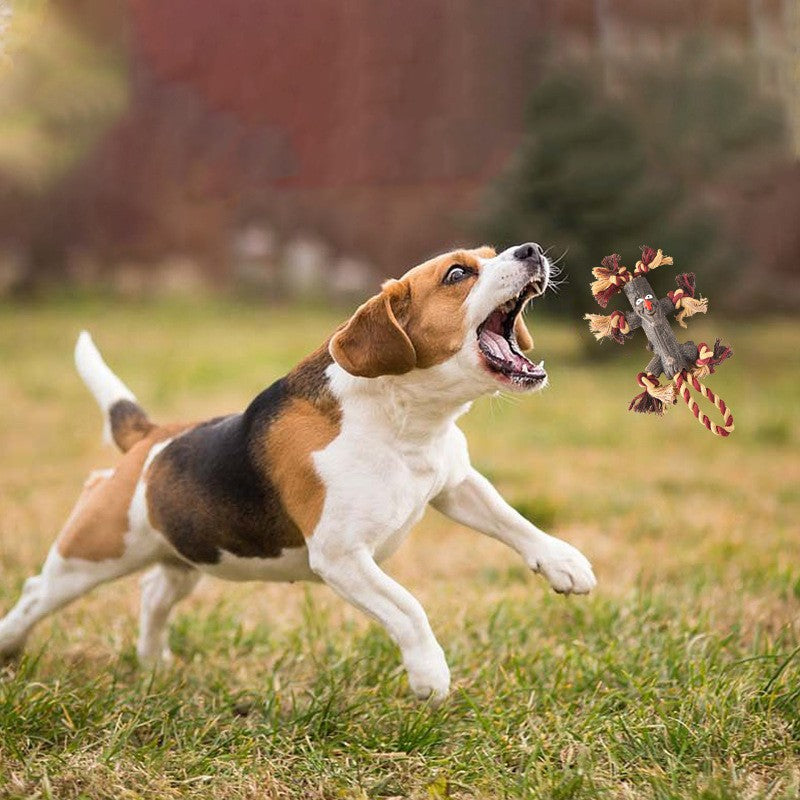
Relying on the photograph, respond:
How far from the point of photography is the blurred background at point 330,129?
41.4 feet

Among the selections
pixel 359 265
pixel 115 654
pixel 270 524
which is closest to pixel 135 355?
pixel 359 265

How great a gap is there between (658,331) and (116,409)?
1.88m

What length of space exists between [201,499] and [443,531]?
2741 millimetres

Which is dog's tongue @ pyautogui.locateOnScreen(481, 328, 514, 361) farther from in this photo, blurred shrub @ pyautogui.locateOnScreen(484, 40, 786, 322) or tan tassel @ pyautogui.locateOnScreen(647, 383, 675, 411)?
blurred shrub @ pyautogui.locateOnScreen(484, 40, 786, 322)

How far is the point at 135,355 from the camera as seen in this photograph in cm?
1112

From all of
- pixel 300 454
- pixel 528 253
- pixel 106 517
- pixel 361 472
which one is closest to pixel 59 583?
pixel 106 517

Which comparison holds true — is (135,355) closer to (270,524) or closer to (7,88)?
(7,88)

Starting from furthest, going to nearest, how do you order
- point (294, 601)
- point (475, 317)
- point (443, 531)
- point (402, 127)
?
point (402, 127)
point (443, 531)
point (294, 601)
point (475, 317)

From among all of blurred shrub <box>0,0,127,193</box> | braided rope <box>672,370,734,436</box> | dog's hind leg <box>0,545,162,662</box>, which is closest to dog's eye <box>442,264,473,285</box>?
braided rope <box>672,370,734,436</box>

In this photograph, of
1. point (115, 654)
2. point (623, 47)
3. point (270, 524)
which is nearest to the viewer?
point (270, 524)

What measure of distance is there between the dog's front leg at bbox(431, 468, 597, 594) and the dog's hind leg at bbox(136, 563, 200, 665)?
0.99 meters

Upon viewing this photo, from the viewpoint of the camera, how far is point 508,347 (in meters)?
2.97

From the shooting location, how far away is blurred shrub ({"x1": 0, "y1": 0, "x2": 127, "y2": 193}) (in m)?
14.6

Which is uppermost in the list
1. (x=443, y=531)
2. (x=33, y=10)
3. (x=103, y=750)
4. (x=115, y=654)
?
(x=33, y=10)
